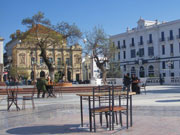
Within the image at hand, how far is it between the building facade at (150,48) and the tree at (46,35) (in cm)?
3013

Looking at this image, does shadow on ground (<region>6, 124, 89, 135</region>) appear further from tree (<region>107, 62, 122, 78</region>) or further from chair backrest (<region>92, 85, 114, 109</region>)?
tree (<region>107, 62, 122, 78</region>)

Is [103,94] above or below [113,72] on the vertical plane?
below

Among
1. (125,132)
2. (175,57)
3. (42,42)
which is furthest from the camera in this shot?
(175,57)

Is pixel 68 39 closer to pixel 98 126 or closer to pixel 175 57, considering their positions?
pixel 98 126

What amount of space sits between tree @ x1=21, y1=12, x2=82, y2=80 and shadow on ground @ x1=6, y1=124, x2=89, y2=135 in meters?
20.9

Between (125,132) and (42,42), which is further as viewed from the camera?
(42,42)

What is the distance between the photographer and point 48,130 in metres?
Result: 6.49

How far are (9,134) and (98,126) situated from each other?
201 cm

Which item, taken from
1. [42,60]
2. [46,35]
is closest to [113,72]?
[42,60]

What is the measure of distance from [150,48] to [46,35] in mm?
38930

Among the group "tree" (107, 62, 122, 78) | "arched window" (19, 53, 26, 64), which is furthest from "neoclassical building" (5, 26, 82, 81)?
"tree" (107, 62, 122, 78)

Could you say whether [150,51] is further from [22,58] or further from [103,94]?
[103,94]

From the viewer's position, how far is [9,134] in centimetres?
616

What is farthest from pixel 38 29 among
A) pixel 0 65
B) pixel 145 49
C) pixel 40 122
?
pixel 145 49
